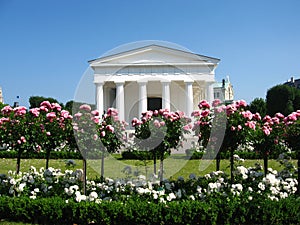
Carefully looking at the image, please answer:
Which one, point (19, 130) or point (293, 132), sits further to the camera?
point (19, 130)

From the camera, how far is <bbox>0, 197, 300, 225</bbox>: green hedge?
19.5ft

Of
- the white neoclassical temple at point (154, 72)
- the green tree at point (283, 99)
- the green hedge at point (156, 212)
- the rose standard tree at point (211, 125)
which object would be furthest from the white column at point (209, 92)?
the green hedge at point (156, 212)

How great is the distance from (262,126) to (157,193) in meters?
3.60

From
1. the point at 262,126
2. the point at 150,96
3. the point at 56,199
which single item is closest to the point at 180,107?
the point at 150,96

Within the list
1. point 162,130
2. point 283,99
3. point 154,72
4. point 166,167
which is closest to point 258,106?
point 283,99

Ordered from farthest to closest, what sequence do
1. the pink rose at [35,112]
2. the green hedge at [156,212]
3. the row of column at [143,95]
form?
the row of column at [143,95], the pink rose at [35,112], the green hedge at [156,212]

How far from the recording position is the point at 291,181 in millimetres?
7281

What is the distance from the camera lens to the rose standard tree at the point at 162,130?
8.14 metres

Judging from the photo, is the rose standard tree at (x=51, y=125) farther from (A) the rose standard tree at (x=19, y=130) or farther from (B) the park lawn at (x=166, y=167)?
(B) the park lawn at (x=166, y=167)

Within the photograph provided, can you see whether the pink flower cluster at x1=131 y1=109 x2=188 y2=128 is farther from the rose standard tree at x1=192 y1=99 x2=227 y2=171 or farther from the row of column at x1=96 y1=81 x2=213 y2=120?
the row of column at x1=96 y1=81 x2=213 y2=120

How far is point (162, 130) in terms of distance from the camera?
8.13 m

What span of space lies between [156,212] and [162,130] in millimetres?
2589

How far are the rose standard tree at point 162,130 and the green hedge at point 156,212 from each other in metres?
2.17

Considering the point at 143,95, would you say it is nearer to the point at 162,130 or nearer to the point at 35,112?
the point at 162,130
